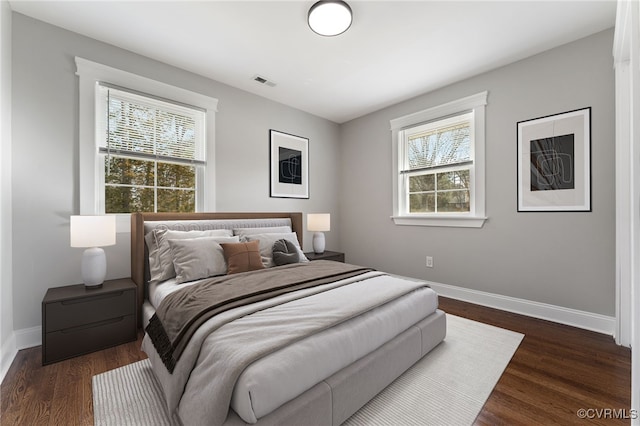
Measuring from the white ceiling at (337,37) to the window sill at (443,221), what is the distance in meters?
1.76

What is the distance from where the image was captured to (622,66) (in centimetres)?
233

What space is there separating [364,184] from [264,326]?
357 cm

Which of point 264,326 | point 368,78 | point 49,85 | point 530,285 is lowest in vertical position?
point 530,285

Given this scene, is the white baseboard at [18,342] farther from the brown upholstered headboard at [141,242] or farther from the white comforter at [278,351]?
the white comforter at [278,351]

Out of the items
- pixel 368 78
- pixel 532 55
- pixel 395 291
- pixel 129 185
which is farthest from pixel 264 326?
pixel 532 55

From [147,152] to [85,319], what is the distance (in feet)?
5.58

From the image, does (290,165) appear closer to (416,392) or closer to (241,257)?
(241,257)

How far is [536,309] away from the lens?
115 inches

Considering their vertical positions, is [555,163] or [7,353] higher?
[555,163]

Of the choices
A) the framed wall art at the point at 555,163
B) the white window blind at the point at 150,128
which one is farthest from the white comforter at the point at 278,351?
the framed wall art at the point at 555,163

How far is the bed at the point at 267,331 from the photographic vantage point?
117 cm

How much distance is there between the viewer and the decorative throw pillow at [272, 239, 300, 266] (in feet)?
9.41

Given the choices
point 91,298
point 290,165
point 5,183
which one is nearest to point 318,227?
point 290,165

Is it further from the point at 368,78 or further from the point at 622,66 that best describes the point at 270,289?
the point at 622,66
